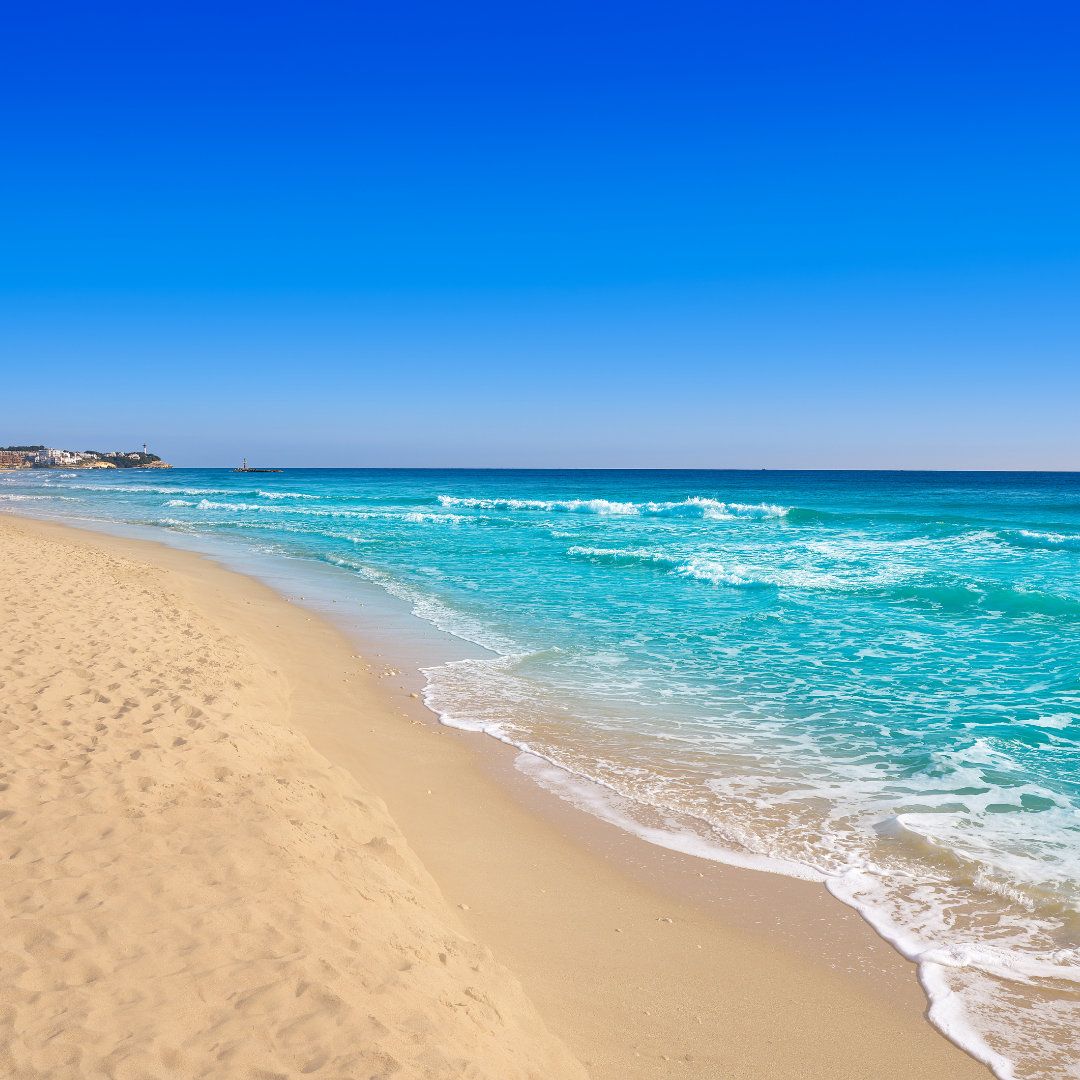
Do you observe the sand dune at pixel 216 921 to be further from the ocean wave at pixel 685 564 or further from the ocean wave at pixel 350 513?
the ocean wave at pixel 350 513

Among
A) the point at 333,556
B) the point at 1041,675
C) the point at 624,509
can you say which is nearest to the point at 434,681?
the point at 1041,675

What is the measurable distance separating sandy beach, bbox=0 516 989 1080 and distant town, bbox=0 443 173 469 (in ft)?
486

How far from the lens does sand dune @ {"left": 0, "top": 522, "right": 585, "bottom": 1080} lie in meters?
2.60

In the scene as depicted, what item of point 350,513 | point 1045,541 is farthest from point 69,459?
point 1045,541

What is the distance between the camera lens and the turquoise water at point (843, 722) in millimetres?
4219

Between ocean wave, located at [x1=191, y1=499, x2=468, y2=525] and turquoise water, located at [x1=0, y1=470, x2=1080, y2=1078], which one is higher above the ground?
ocean wave, located at [x1=191, y1=499, x2=468, y2=525]

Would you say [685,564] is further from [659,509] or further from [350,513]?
[350,513]

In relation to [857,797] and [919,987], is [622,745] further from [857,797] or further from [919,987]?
[919,987]

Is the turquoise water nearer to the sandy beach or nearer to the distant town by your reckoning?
the sandy beach

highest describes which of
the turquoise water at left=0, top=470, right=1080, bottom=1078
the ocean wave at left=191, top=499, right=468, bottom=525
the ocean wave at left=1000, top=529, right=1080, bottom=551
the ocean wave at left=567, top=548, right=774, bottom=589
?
the ocean wave at left=191, top=499, right=468, bottom=525

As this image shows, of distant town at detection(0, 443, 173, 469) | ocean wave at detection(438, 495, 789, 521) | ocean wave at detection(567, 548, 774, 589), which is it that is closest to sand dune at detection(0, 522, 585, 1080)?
ocean wave at detection(567, 548, 774, 589)

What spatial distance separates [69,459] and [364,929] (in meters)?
171

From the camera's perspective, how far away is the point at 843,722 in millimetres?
7852

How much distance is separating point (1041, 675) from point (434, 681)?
8.09 metres
